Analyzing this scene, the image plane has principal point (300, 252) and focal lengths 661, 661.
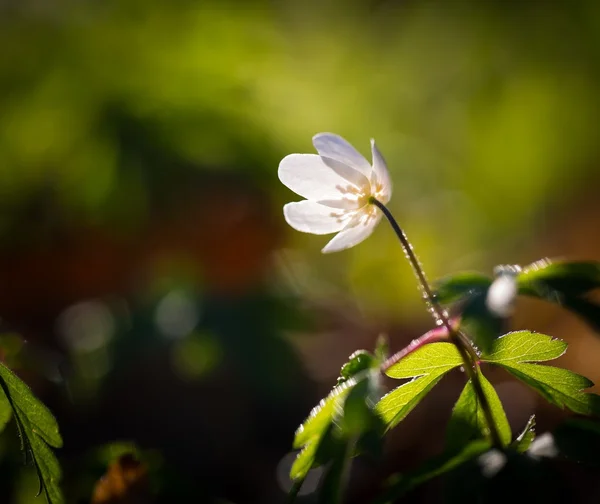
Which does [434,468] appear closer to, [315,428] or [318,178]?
[315,428]

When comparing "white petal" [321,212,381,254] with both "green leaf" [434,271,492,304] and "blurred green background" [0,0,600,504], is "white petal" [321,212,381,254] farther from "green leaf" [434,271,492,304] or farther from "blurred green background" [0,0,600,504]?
"blurred green background" [0,0,600,504]

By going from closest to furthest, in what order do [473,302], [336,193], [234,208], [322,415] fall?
[473,302]
[322,415]
[336,193]
[234,208]

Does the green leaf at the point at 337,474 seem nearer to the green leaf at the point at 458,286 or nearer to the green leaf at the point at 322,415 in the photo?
the green leaf at the point at 322,415

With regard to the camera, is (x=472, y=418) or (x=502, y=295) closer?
(x=502, y=295)

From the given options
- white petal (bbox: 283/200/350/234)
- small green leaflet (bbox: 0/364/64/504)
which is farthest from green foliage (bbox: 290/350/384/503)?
small green leaflet (bbox: 0/364/64/504)

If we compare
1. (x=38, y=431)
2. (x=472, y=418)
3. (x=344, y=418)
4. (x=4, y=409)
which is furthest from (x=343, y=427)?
(x=4, y=409)

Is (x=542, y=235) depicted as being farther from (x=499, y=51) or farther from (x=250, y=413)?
(x=250, y=413)
